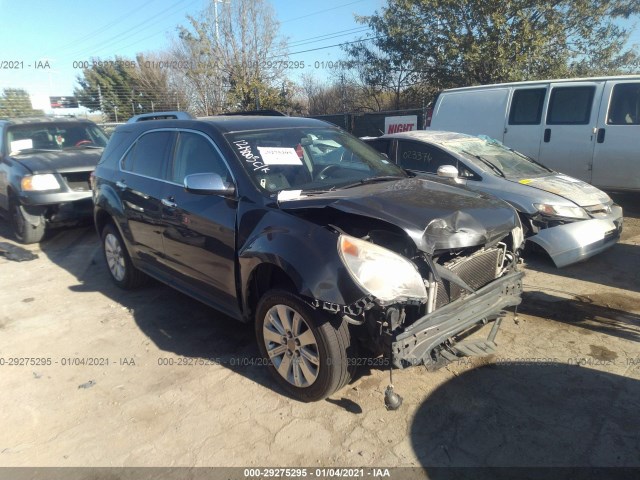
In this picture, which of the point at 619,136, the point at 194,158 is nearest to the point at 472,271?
the point at 194,158

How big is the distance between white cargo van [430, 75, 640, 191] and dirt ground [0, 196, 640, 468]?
10.9 ft

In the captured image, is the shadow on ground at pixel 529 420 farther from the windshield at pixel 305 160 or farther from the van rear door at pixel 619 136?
the van rear door at pixel 619 136

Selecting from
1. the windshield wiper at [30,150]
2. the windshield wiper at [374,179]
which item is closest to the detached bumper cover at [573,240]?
the windshield wiper at [374,179]

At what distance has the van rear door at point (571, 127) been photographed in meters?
7.49

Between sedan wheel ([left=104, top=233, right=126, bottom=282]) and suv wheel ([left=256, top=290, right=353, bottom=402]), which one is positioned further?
sedan wheel ([left=104, top=233, right=126, bottom=282])

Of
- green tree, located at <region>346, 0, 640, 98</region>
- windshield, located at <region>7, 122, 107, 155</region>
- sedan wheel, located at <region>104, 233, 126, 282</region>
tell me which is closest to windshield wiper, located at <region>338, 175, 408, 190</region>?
sedan wheel, located at <region>104, 233, 126, 282</region>

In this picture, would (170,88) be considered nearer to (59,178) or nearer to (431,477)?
(59,178)

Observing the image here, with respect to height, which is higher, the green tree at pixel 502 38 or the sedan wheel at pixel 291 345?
the green tree at pixel 502 38

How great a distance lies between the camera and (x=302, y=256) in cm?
283

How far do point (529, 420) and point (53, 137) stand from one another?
8.52 meters

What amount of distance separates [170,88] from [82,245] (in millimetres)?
25667

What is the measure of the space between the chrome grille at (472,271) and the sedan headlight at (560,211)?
199 cm

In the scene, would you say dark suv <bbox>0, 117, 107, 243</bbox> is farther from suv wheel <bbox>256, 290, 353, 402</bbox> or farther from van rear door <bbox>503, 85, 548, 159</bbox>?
van rear door <bbox>503, 85, 548, 159</bbox>

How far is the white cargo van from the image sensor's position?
7.22m
